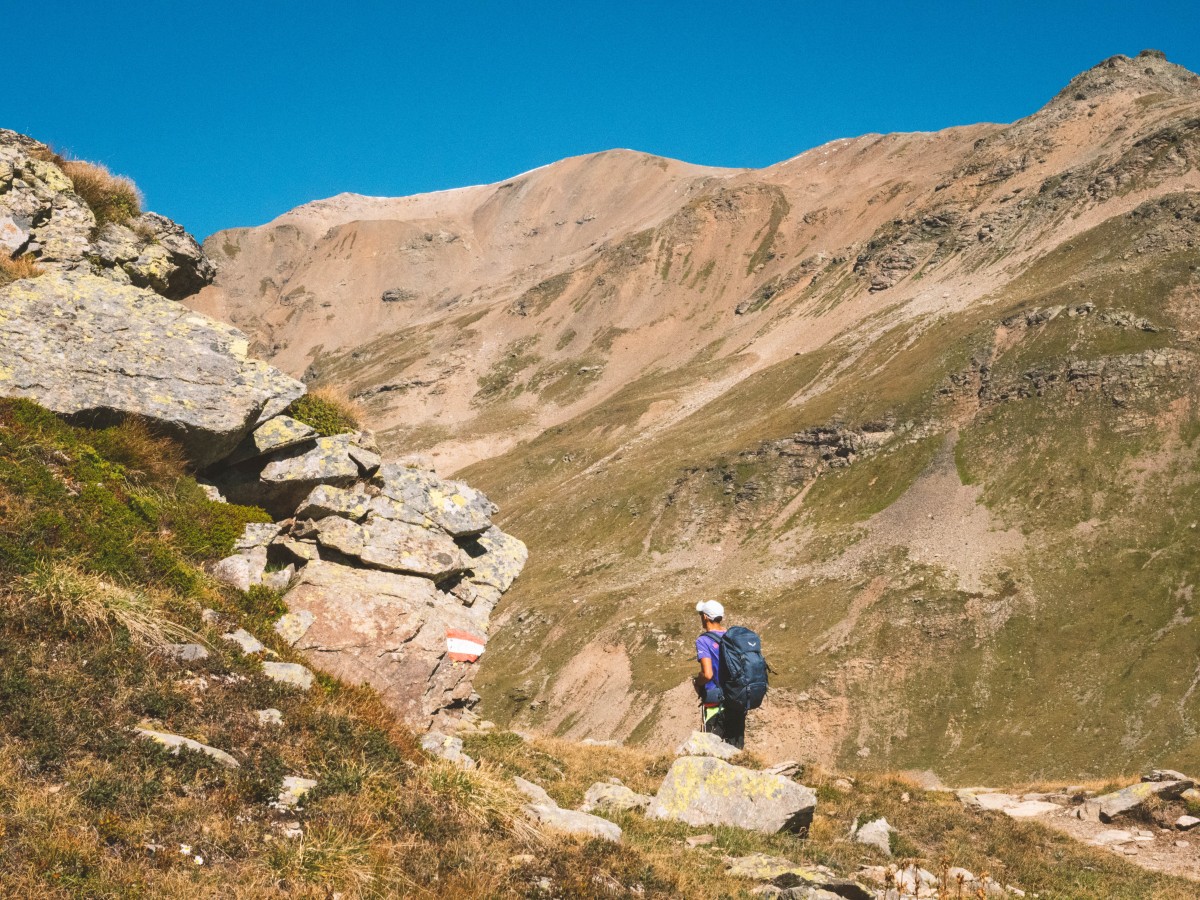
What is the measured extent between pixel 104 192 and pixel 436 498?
9943 millimetres

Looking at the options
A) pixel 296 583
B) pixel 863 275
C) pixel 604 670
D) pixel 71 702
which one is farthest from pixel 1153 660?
pixel 863 275

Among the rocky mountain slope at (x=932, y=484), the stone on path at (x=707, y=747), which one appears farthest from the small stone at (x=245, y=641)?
the rocky mountain slope at (x=932, y=484)

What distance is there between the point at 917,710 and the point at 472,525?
47.0 metres

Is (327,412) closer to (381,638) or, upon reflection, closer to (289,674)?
(381,638)

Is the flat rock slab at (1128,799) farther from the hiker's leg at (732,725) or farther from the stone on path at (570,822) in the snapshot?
the stone on path at (570,822)

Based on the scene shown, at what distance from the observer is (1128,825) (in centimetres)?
1722

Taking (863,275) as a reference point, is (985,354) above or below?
below

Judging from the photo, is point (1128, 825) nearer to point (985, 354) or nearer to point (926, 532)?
point (926, 532)

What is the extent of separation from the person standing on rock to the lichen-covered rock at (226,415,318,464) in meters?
7.72

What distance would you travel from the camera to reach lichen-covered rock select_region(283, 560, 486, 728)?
1212 cm

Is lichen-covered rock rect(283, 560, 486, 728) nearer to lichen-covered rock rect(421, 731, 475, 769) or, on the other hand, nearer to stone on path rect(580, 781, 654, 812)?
lichen-covered rock rect(421, 731, 475, 769)

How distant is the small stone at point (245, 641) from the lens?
9630 millimetres

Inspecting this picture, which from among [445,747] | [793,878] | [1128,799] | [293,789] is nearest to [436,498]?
[445,747]

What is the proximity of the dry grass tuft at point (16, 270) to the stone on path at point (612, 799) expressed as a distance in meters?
11.9
